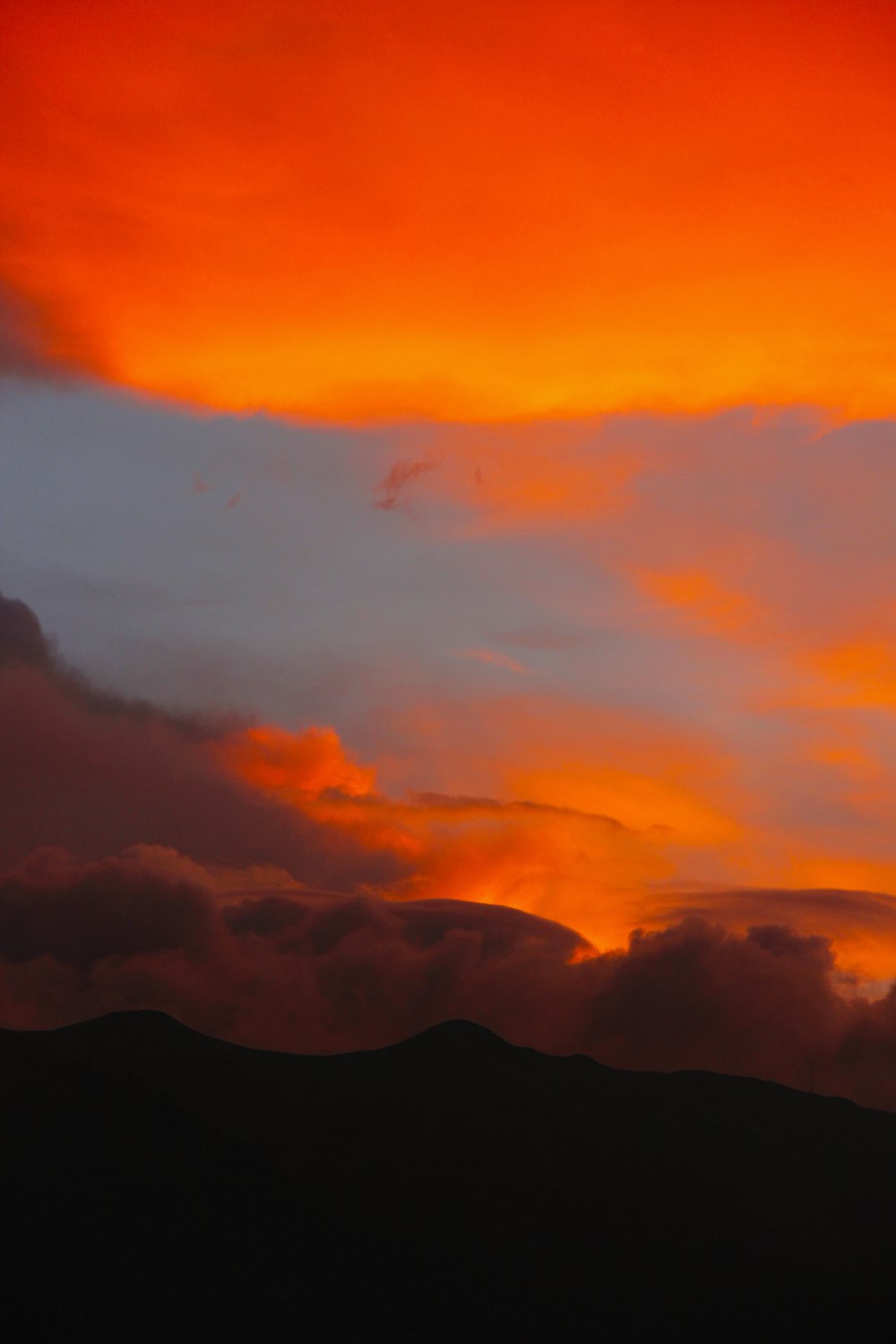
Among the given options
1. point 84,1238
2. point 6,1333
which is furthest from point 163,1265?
point 6,1333

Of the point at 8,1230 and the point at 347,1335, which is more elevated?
the point at 8,1230

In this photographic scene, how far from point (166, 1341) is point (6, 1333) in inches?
856

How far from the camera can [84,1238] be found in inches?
7771

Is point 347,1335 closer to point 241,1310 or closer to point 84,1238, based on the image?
point 241,1310

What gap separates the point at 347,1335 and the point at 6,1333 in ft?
169

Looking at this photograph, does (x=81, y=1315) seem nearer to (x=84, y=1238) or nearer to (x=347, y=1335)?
(x=84, y=1238)

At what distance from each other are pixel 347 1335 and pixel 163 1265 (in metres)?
29.8

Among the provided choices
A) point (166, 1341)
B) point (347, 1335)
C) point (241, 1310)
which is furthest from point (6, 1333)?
point (347, 1335)

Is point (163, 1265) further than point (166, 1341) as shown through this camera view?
Yes

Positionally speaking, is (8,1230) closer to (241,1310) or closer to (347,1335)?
(241,1310)

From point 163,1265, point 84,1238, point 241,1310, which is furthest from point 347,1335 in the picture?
point 84,1238

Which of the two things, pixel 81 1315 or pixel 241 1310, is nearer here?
pixel 81 1315

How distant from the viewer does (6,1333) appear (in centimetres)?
17338

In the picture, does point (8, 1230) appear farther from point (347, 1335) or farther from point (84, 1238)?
point (347, 1335)
